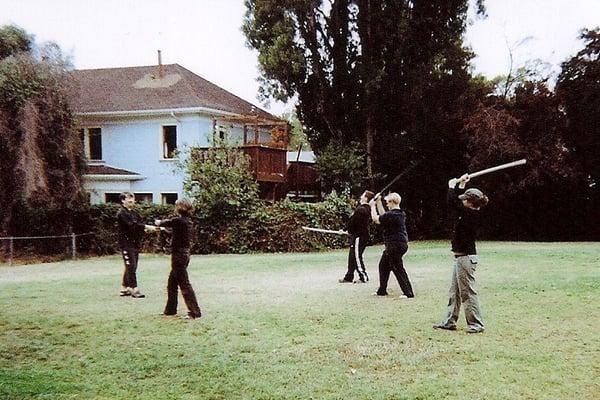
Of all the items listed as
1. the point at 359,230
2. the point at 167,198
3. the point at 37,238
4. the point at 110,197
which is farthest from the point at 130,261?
the point at 110,197

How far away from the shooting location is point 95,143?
3238 centimetres

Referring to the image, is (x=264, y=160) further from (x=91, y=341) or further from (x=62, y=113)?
(x=91, y=341)

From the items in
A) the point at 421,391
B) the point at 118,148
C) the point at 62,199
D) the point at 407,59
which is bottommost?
the point at 421,391

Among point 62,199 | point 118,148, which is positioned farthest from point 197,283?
point 118,148

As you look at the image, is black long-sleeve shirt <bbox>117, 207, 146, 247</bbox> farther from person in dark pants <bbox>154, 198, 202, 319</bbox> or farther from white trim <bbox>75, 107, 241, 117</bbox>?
white trim <bbox>75, 107, 241, 117</bbox>

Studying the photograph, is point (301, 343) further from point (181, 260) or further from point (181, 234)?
point (181, 234)

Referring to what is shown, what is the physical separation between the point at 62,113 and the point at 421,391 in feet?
66.6

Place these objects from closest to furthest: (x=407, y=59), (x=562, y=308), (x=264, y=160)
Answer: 1. (x=562, y=308)
2. (x=264, y=160)
3. (x=407, y=59)

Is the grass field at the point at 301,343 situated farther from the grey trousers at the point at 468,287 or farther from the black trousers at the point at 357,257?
the black trousers at the point at 357,257

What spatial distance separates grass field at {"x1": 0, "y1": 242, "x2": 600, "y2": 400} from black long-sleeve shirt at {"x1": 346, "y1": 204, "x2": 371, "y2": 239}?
1.05 m

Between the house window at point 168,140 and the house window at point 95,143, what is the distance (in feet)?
10.7

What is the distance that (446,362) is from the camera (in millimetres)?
7129

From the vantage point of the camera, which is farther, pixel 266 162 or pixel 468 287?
pixel 266 162

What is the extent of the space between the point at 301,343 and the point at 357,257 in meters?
5.87
